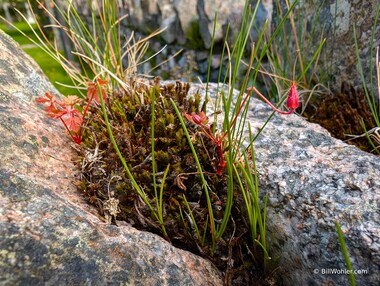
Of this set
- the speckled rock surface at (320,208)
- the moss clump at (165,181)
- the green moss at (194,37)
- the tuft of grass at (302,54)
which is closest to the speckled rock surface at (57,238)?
the moss clump at (165,181)

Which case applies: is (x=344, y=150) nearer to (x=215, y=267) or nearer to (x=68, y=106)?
(x=215, y=267)

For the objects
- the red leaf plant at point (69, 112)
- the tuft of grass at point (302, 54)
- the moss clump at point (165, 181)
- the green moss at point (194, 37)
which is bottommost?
the green moss at point (194, 37)

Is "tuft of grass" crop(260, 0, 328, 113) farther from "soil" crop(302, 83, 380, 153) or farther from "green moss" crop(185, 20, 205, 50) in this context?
"green moss" crop(185, 20, 205, 50)

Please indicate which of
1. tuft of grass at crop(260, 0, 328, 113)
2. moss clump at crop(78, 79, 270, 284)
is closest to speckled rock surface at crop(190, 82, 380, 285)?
moss clump at crop(78, 79, 270, 284)

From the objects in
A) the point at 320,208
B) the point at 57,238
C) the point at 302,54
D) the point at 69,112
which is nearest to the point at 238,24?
the point at 302,54

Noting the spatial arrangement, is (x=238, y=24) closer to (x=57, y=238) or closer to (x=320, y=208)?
(x=320, y=208)

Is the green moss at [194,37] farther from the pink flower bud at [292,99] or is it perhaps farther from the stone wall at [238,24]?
the pink flower bud at [292,99]
